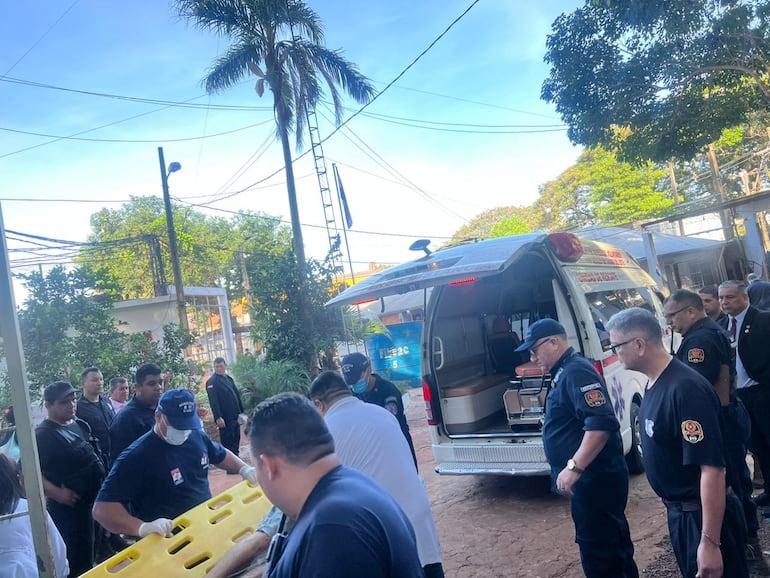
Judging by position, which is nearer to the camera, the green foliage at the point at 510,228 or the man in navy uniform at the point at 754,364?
the man in navy uniform at the point at 754,364

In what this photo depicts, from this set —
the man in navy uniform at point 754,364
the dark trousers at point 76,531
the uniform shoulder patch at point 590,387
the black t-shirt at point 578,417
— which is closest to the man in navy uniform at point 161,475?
the dark trousers at point 76,531

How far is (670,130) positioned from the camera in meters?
9.10

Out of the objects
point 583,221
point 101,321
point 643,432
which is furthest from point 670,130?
point 583,221

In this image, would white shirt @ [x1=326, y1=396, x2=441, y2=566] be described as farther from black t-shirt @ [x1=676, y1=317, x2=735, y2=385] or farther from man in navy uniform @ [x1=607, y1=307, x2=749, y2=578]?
black t-shirt @ [x1=676, y1=317, x2=735, y2=385]

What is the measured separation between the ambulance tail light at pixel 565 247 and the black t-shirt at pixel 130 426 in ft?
12.6

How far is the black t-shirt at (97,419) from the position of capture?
644cm

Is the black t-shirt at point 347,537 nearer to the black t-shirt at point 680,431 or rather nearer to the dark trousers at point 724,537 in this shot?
the black t-shirt at point 680,431

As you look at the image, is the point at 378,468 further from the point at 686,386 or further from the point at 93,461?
the point at 93,461

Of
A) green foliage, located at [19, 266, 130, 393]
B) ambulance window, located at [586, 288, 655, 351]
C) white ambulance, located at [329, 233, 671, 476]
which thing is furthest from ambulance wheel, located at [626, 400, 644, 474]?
green foliage, located at [19, 266, 130, 393]

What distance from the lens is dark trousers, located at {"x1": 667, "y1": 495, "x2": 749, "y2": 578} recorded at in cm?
247

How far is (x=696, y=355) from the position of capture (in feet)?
12.6

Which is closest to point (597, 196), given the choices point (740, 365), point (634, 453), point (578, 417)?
point (634, 453)

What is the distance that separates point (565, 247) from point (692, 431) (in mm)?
3233

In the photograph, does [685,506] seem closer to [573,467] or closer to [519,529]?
[573,467]
